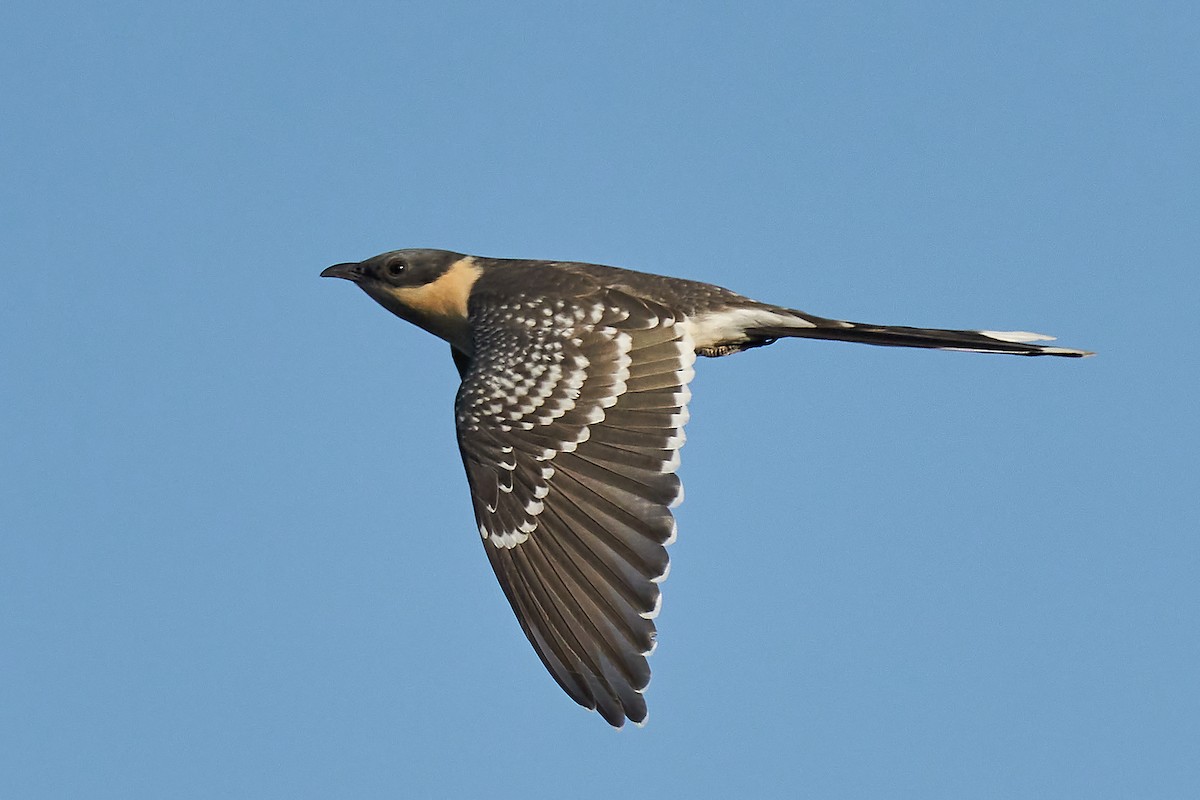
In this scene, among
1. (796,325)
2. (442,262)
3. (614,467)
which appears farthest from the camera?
(442,262)

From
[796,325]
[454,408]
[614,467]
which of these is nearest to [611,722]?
[614,467]

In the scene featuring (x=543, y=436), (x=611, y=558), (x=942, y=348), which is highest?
(x=942, y=348)

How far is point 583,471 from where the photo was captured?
299 inches

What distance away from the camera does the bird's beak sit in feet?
33.7

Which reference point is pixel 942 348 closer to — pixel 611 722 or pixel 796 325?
pixel 796 325

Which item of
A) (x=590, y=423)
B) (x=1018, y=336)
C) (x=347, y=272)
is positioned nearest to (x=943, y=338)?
(x=1018, y=336)

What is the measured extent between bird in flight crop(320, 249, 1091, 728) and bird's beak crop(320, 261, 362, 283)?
801mm

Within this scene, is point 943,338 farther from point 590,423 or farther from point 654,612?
point 654,612

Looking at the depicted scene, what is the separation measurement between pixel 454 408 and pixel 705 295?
1755 mm

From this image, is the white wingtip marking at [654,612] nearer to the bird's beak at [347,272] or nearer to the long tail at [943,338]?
the long tail at [943,338]

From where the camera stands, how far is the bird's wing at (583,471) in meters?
7.09

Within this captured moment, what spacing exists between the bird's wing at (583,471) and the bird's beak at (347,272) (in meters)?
1.83

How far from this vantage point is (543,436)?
7.83 m

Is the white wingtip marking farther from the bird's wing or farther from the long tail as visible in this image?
the long tail
